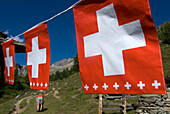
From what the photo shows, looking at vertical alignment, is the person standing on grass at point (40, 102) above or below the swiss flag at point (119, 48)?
below

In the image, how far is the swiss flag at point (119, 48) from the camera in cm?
217

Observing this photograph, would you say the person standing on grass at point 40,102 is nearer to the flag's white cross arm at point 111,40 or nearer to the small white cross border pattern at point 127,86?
the small white cross border pattern at point 127,86

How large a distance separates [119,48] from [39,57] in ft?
9.40

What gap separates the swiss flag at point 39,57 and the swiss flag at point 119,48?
1.50m

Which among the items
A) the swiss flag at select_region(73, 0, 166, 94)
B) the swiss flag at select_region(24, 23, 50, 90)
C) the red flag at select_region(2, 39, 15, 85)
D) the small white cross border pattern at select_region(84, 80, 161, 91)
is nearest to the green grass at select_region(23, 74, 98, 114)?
the red flag at select_region(2, 39, 15, 85)

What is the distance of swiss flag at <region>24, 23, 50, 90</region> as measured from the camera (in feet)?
13.4

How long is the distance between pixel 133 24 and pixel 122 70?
90cm

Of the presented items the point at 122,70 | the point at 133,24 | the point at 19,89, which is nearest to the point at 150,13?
the point at 133,24

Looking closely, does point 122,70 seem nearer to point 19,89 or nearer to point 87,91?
point 87,91

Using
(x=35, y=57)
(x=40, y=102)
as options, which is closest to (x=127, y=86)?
(x=35, y=57)

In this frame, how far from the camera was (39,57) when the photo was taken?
4293 millimetres

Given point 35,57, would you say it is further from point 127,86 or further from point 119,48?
point 127,86

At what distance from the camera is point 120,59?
8.18 feet

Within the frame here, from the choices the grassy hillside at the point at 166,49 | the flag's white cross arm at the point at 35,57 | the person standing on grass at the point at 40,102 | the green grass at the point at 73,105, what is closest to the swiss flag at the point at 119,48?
the flag's white cross arm at the point at 35,57
